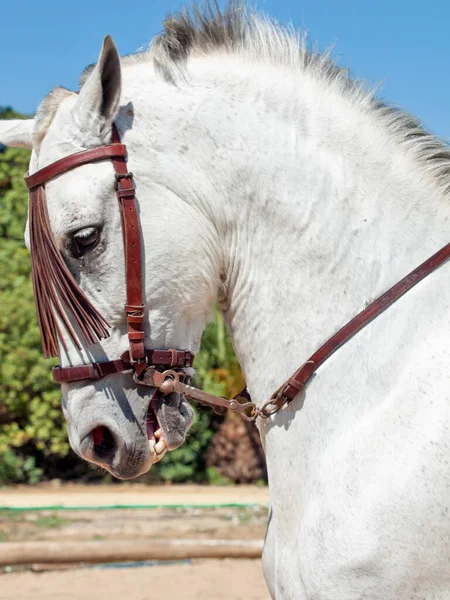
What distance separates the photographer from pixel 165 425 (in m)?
2.15

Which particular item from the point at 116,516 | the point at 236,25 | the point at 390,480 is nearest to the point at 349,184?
the point at 236,25

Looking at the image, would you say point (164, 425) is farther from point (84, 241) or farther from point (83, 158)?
point (83, 158)

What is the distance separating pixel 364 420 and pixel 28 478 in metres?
7.79

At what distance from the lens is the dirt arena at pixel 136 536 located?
17.5ft

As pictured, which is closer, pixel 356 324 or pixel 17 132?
pixel 356 324

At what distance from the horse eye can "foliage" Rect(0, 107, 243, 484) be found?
20.5ft

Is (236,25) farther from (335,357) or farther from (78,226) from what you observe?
(335,357)

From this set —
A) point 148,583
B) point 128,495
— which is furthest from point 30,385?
point 148,583

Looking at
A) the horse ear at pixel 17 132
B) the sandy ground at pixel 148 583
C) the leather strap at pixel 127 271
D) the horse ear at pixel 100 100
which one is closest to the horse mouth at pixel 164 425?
the leather strap at pixel 127 271

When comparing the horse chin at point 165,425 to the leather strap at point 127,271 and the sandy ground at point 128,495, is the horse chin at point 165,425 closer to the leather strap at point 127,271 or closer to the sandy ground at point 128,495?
the leather strap at point 127,271

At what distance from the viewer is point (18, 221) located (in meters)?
9.69

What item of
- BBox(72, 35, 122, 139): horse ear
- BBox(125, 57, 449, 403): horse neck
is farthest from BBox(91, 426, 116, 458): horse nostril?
BBox(72, 35, 122, 139): horse ear

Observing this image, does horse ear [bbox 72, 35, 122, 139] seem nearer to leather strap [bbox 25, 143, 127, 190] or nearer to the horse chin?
leather strap [bbox 25, 143, 127, 190]

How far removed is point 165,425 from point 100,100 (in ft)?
3.08
